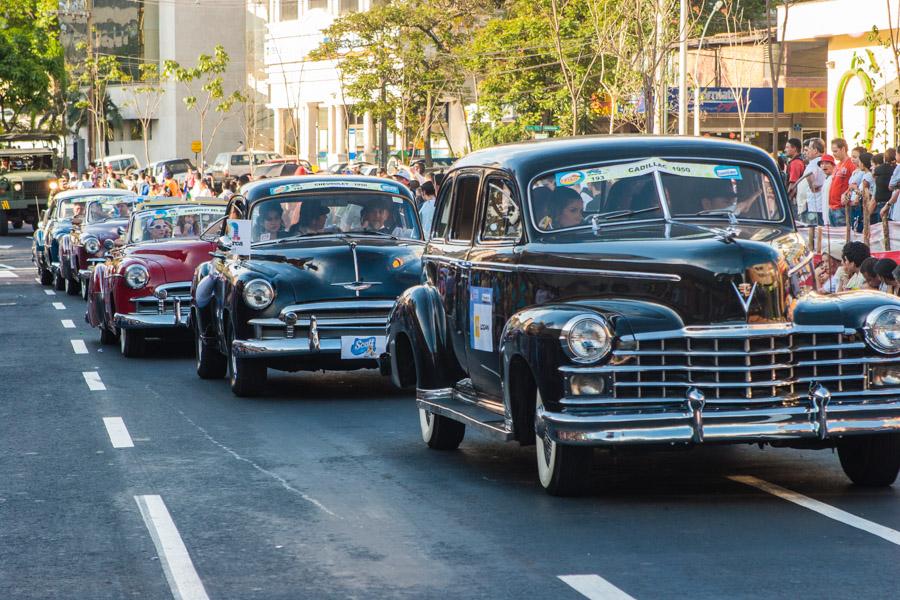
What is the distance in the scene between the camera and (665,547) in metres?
7.22

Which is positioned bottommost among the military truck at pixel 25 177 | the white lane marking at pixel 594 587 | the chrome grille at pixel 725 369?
the white lane marking at pixel 594 587

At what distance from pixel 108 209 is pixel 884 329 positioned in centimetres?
2074

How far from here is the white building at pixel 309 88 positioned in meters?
74.4

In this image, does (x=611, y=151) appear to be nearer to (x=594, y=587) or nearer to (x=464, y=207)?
(x=464, y=207)

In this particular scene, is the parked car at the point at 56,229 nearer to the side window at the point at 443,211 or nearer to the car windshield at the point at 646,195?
the side window at the point at 443,211

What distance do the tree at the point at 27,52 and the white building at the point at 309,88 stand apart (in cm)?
1925

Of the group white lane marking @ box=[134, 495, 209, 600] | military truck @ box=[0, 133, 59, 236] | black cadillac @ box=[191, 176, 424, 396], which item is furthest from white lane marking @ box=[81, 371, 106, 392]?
military truck @ box=[0, 133, 59, 236]

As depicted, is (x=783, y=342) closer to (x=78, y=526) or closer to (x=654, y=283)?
(x=654, y=283)

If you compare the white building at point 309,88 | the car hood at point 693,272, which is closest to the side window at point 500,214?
the car hood at point 693,272

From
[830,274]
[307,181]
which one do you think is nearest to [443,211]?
[307,181]

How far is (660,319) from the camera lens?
26.3 feet

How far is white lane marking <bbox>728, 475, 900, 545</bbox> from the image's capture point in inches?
297

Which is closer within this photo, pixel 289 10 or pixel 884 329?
pixel 884 329

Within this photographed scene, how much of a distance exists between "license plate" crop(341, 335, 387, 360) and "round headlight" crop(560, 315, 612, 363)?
516 cm
